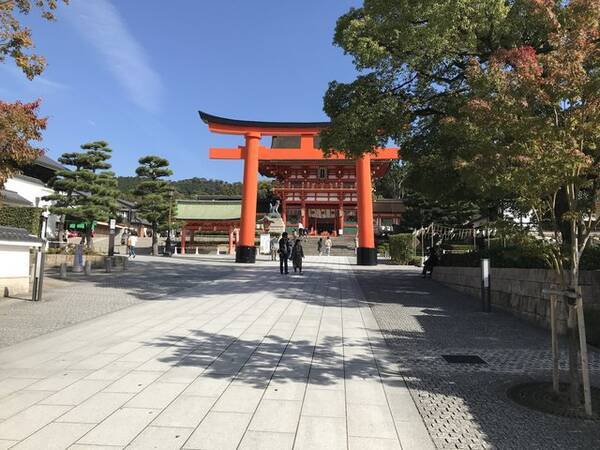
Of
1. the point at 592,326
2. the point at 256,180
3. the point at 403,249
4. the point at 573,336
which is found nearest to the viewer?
the point at 573,336

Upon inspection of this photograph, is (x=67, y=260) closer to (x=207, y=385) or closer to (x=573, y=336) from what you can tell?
(x=207, y=385)

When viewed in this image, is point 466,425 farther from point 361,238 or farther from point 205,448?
point 361,238

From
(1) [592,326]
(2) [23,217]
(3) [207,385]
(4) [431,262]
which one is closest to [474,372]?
(1) [592,326]

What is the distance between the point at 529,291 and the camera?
323 inches

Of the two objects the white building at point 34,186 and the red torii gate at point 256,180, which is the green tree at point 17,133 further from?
the white building at point 34,186

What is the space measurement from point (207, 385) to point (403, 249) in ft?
70.2

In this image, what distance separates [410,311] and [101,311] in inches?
244

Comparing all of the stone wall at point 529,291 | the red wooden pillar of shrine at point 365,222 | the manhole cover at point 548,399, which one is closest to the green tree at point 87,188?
the red wooden pillar of shrine at point 365,222

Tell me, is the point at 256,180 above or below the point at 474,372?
above

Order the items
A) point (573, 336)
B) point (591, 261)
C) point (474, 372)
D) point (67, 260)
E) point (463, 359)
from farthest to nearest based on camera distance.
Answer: point (67, 260), point (591, 261), point (463, 359), point (474, 372), point (573, 336)

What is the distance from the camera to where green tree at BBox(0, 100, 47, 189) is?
653cm

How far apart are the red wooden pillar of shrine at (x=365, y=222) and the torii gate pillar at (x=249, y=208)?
5.75m

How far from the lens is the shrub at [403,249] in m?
24.7

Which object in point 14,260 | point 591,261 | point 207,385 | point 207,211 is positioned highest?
point 207,211
